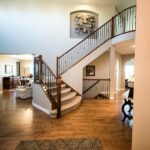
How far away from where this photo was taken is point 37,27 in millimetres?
7875

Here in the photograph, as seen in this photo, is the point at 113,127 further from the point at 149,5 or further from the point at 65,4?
the point at 65,4

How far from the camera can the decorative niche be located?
8.28 metres

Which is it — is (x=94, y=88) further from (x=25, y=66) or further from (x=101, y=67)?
(x=25, y=66)

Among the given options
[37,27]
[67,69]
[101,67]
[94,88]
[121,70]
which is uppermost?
[37,27]

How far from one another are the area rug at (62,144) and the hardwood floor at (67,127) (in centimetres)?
16

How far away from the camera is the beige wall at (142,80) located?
1.42m

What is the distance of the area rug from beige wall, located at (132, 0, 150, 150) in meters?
1.64

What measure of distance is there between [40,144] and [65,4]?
7.10 metres

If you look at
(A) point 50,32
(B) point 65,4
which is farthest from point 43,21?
(B) point 65,4

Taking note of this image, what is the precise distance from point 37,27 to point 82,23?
2395mm

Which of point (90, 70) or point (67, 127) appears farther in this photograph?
point (90, 70)

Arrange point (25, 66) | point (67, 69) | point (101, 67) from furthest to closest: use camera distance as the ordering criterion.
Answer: point (25, 66)
point (101, 67)
point (67, 69)

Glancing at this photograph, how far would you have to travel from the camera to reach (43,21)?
7.89 metres

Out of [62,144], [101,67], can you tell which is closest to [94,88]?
[101,67]
